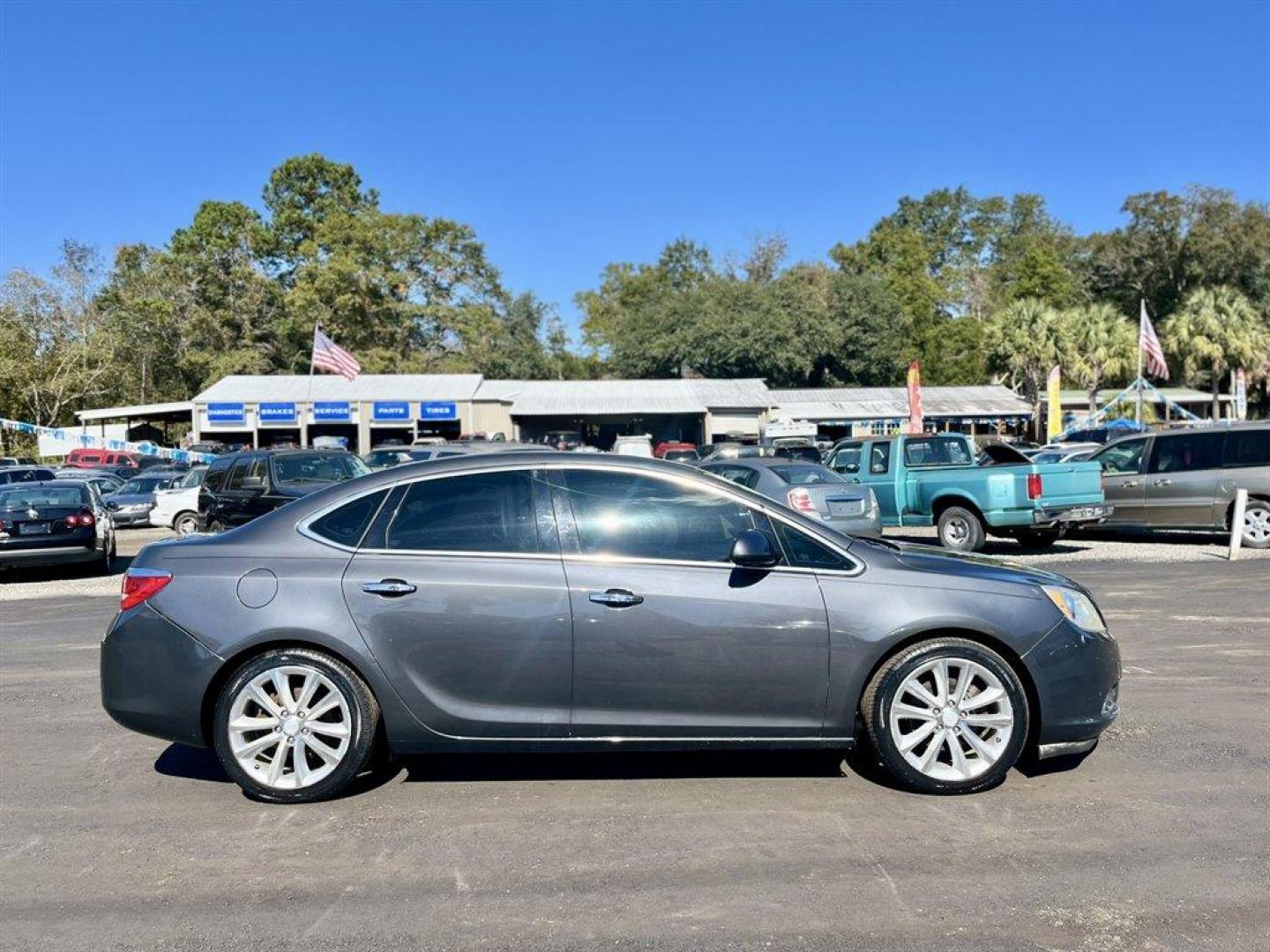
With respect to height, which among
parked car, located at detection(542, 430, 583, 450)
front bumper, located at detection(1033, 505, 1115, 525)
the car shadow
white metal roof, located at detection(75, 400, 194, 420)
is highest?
white metal roof, located at detection(75, 400, 194, 420)

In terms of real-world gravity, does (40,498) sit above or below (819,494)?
above

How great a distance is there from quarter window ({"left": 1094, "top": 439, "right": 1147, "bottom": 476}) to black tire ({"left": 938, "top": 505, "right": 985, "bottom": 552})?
8.17 ft

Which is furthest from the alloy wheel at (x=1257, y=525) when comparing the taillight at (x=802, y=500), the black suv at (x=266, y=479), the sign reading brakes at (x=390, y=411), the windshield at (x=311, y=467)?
the sign reading brakes at (x=390, y=411)

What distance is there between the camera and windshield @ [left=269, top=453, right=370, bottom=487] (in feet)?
53.9

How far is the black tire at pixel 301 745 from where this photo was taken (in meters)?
5.06

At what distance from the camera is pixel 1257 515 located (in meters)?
15.3

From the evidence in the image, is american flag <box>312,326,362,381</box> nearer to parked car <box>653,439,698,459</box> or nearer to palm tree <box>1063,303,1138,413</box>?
parked car <box>653,439,698,459</box>

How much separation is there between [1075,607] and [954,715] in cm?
82

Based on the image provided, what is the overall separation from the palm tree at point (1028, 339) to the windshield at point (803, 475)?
133 feet

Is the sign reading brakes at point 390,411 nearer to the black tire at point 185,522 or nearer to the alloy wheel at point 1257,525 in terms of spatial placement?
the black tire at point 185,522

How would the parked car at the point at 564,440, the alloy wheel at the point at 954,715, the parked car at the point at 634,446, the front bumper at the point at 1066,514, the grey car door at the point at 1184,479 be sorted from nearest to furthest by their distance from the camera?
the alloy wheel at the point at 954,715 < the front bumper at the point at 1066,514 < the grey car door at the point at 1184,479 < the parked car at the point at 634,446 < the parked car at the point at 564,440

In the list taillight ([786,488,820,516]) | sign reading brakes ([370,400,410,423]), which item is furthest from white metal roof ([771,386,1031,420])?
taillight ([786,488,820,516])

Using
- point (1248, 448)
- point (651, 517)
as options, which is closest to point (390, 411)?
point (1248, 448)

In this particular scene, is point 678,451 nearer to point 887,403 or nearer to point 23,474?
point 23,474
